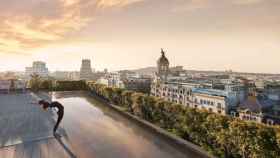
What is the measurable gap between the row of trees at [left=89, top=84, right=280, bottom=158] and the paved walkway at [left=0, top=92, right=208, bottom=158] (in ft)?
3.38

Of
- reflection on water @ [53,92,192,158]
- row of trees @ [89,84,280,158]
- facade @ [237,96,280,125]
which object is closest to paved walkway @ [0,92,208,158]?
reflection on water @ [53,92,192,158]

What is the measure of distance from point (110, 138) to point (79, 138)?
1420 mm

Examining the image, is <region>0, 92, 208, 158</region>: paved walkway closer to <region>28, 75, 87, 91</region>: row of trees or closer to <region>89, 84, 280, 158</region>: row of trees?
<region>89, 84, 280, 158</region>: row of trees

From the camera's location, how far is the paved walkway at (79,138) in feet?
26.5

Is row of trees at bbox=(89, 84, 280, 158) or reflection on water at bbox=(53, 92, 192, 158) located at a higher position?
row of trees at bbox=(89, 84, 280, 158)

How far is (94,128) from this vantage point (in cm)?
1156

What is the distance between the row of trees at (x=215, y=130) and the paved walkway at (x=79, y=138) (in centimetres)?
103


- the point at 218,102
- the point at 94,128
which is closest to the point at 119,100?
the point at 94,128

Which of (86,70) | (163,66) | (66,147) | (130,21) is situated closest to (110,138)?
(66,147)

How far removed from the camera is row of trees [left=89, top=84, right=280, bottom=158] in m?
6.90

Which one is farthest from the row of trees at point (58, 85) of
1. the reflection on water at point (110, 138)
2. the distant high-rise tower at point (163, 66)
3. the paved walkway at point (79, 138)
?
the distant high-rise tower at point (163, 66)

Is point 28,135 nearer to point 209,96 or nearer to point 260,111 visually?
point 260,111

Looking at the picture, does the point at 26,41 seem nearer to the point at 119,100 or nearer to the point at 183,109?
the point at 119,100

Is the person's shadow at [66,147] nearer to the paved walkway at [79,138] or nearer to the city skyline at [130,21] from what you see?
the paved walkway at [79,138]
